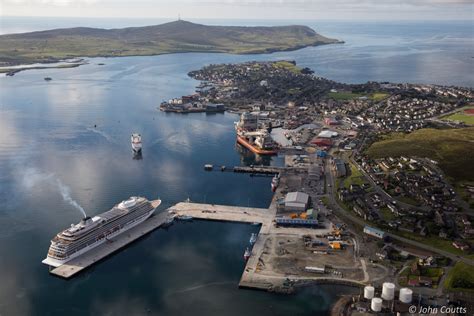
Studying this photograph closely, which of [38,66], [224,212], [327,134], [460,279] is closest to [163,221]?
[224,212]

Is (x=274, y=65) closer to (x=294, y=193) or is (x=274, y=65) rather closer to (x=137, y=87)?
(x=137, y=87)

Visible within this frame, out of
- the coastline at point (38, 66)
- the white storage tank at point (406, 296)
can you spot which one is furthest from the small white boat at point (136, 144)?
the coastline at point (38, 66)

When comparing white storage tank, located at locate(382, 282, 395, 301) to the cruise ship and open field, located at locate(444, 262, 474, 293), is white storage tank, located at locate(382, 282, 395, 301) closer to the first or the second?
open field, located at locate(444, 262, 474, 293)

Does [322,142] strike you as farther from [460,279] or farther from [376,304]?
[376,304]

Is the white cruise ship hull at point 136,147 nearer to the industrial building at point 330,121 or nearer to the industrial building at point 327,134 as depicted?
the industrial building at point 327,134

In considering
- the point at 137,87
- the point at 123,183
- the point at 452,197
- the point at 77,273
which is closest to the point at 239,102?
the point at 137,87

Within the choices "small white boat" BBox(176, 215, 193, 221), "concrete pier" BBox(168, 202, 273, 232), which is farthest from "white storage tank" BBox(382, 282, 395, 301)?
"small white boat" BBox(176, 215, 193, 221)
